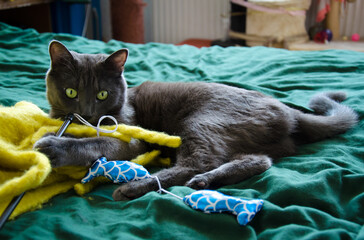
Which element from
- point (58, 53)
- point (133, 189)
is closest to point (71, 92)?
point (58, 53)

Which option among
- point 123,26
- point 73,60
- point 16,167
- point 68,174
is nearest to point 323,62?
point 73,60

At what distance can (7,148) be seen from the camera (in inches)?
37.4

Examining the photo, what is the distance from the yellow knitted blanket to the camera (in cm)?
82

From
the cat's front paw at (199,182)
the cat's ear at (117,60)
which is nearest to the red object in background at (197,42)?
the cat's ear at (117,60)

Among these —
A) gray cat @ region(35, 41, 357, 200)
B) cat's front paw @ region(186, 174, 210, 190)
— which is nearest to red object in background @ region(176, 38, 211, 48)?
gray cat @ region(35, 41, 357, 200)

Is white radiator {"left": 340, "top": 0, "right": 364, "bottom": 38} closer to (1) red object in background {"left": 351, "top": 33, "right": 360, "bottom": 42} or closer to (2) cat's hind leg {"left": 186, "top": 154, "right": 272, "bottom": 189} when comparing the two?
(1) red object in background {"left": 351, "top": 33, "right": 360, "bottom": 42}

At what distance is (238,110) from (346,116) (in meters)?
0.46

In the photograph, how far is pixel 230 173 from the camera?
1.11m

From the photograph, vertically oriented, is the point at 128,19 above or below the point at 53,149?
above

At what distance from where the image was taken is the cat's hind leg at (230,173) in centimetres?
107

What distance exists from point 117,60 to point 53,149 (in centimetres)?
49

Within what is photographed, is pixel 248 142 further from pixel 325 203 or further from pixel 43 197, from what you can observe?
pixel 43 197

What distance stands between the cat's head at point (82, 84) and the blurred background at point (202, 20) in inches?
87.5

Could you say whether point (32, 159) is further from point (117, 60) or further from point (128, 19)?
point (128, 19)
